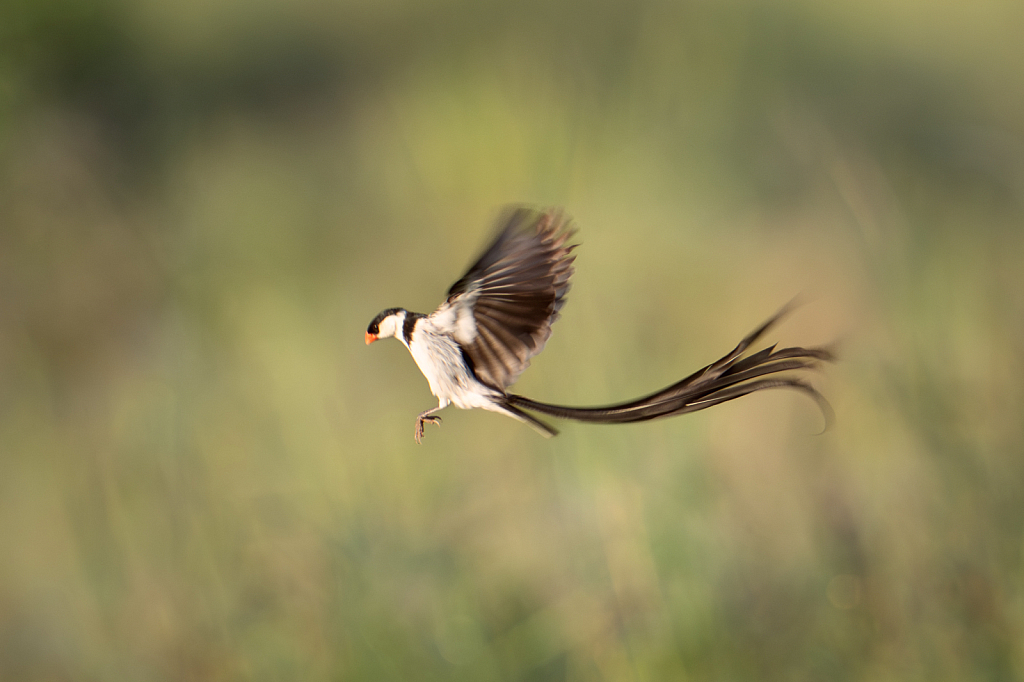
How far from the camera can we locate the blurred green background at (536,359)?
0.40 meters

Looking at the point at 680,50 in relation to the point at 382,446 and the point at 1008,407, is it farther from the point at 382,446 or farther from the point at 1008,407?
the point at 382,446

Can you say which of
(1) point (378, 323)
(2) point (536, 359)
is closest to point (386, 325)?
(1) point (378, 323)

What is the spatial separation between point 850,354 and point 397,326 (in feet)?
1.38

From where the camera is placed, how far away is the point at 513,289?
0.09 metres

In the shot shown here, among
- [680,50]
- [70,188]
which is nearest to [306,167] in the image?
[70,188]

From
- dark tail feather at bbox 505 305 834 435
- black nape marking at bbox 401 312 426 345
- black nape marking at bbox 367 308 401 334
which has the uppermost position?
black nape marking at bbox 367 308 401 334

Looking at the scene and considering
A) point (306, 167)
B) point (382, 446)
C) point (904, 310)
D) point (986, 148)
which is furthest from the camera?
point (306, 167)

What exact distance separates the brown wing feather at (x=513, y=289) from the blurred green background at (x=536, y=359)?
0.28ft

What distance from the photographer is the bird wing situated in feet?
0.27

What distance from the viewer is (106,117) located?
1243 mm

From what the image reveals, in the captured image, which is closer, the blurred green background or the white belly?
the white belly

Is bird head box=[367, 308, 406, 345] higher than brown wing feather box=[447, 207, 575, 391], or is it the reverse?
bird head box=[367, 308, 406, 345]

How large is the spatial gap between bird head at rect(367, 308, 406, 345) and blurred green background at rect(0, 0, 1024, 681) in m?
0.10

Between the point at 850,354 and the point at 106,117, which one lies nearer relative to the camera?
the point at 850,354
